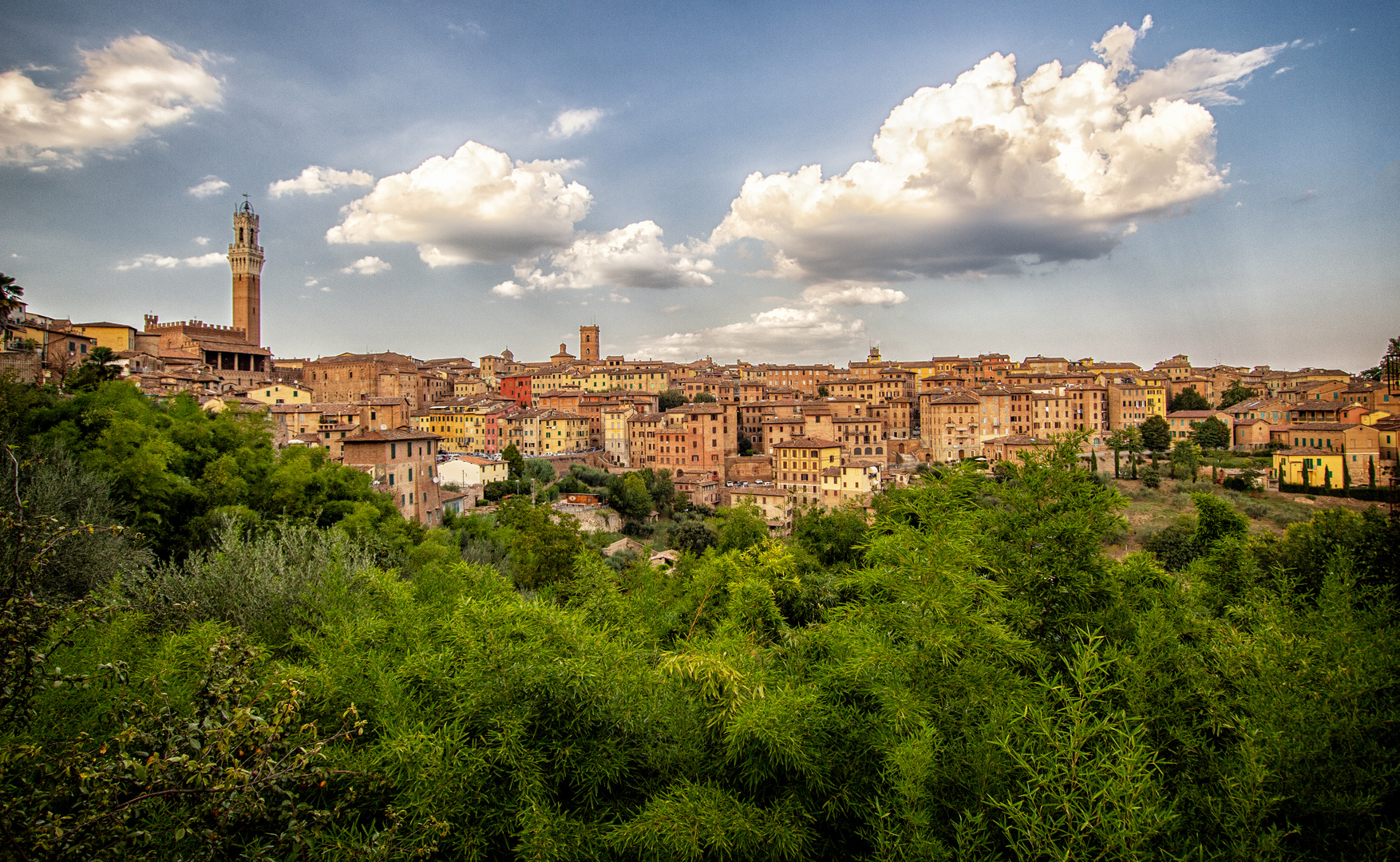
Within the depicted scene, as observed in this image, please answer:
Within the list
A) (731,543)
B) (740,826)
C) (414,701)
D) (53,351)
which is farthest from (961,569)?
(53,351)

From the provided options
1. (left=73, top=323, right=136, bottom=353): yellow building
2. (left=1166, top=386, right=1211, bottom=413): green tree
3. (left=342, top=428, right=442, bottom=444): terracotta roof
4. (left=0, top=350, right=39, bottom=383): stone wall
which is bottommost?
(left=342, top=428, right=442, bottom=444): terracotta roof

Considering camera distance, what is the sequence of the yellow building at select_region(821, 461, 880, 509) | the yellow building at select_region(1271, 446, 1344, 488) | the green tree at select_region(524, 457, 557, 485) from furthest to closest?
the yellow building at select_region(821, 461, 880, 509) → the green tree at select_region(524, 457, 557, 485) → the yellow building at select_region(1271, 446, 1344, 488)

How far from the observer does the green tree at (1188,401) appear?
56625 mm

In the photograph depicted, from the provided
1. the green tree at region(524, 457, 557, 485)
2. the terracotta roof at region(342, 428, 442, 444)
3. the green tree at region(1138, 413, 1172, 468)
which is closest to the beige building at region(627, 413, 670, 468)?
the green tree at region(524, 457, 557, 485)

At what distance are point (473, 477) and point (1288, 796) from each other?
1533 inches

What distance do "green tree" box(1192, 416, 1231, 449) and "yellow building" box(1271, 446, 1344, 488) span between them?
948 centimetres

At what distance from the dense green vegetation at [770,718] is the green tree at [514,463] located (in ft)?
117

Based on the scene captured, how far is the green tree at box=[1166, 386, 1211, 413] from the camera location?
2229 inches

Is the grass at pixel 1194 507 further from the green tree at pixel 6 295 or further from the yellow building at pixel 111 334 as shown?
the yellow building at pixel 111 334

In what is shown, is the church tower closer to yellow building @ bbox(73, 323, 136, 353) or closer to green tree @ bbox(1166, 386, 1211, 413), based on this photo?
yellow building @ bbox(73, 323, 136, 353)

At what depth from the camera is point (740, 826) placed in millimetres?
3285

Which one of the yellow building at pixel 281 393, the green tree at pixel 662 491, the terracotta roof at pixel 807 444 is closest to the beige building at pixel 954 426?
the terracotta roof at pixel 807 444

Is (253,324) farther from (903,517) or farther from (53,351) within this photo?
(903,517)

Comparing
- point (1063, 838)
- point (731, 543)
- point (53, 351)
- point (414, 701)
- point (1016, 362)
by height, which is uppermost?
point (1016, 362)
